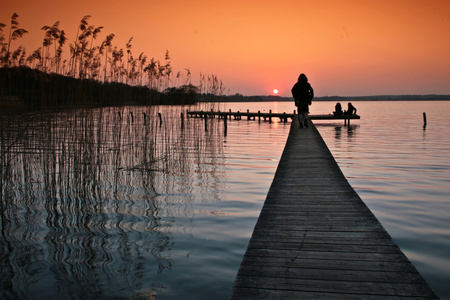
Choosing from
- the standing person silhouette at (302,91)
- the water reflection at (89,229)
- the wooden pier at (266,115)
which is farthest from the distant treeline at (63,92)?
the wooden pier at (266,115)

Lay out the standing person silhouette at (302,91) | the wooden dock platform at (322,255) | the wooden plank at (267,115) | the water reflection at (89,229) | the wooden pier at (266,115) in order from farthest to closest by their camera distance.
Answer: the wooden pier at (266,115) → the wooden plank at (267,115) → the standing person silhouette at (302,91) → the water reflection at (89,229) → the wooden dock platform at (322,255)

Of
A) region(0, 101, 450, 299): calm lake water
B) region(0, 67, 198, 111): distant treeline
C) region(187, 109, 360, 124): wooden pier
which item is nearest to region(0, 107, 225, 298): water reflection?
region(0, 101, 450, 299): calm lake water

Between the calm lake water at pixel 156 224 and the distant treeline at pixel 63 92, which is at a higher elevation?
the distant treeline at pixel 63 92

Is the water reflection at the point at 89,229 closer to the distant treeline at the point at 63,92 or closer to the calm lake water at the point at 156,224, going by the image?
the calm lake water at the point at 156,224

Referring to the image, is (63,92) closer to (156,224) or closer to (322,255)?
(156,224)

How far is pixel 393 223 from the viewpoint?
6031 millimetres

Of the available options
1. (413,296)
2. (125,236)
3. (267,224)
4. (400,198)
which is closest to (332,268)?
(413,296)

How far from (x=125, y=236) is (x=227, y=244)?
137 cm

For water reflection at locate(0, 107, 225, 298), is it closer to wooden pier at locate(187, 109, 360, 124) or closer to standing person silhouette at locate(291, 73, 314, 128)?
standing person silhouette at locate(291, 73, 314, 128)

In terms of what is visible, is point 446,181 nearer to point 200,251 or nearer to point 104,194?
point 200,251

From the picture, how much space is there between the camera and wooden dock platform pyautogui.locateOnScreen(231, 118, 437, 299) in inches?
109

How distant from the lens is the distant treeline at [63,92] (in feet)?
24.7

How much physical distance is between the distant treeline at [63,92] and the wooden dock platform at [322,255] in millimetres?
4936

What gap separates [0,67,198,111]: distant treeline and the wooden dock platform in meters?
4.94
